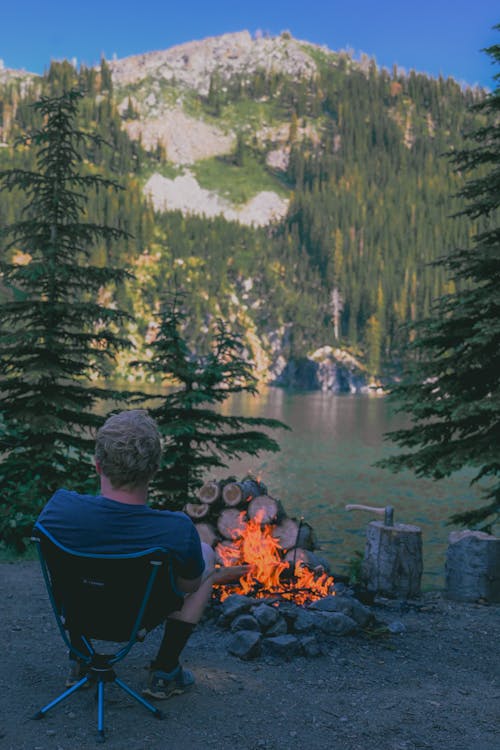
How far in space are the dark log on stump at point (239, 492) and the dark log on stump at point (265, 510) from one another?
0.15 meters

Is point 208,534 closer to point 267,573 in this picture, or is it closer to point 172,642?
point 267,573

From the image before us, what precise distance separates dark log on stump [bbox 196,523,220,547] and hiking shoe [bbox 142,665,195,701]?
12.0ft

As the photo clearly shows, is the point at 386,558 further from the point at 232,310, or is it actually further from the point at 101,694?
the point at 232,310

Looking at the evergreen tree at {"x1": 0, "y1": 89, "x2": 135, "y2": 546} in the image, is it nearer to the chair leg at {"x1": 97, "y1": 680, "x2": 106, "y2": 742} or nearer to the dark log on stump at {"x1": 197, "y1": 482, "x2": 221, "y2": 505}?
the dark log on stump at {"x1": 197, "y1": 482, "x2": 221, "y2": 505}

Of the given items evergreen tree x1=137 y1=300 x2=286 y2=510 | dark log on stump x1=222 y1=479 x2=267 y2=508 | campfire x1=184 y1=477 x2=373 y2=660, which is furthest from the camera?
evergreen tree x1=137 y1=300 x2=286 y2=510

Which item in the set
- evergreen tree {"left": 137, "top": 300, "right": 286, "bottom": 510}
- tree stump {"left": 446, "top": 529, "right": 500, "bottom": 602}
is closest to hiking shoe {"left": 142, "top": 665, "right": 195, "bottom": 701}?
tree stump {"left": 446, "top": 529, "right": 500, "bottom": 602}

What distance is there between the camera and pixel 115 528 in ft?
12.8

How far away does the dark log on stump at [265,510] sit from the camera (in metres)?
8.59

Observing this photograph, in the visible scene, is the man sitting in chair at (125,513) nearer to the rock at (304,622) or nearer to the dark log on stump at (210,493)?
the rock at (304,622)

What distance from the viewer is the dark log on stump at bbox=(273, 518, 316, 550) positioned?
8312 mm

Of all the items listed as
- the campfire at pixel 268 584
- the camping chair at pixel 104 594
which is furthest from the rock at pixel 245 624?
the camping chair at pixel 104 594

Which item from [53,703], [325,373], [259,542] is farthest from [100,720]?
[325,373]

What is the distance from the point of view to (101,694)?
4.16 m

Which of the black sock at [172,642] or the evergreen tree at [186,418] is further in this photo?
the evergreen tree at [186,418]
